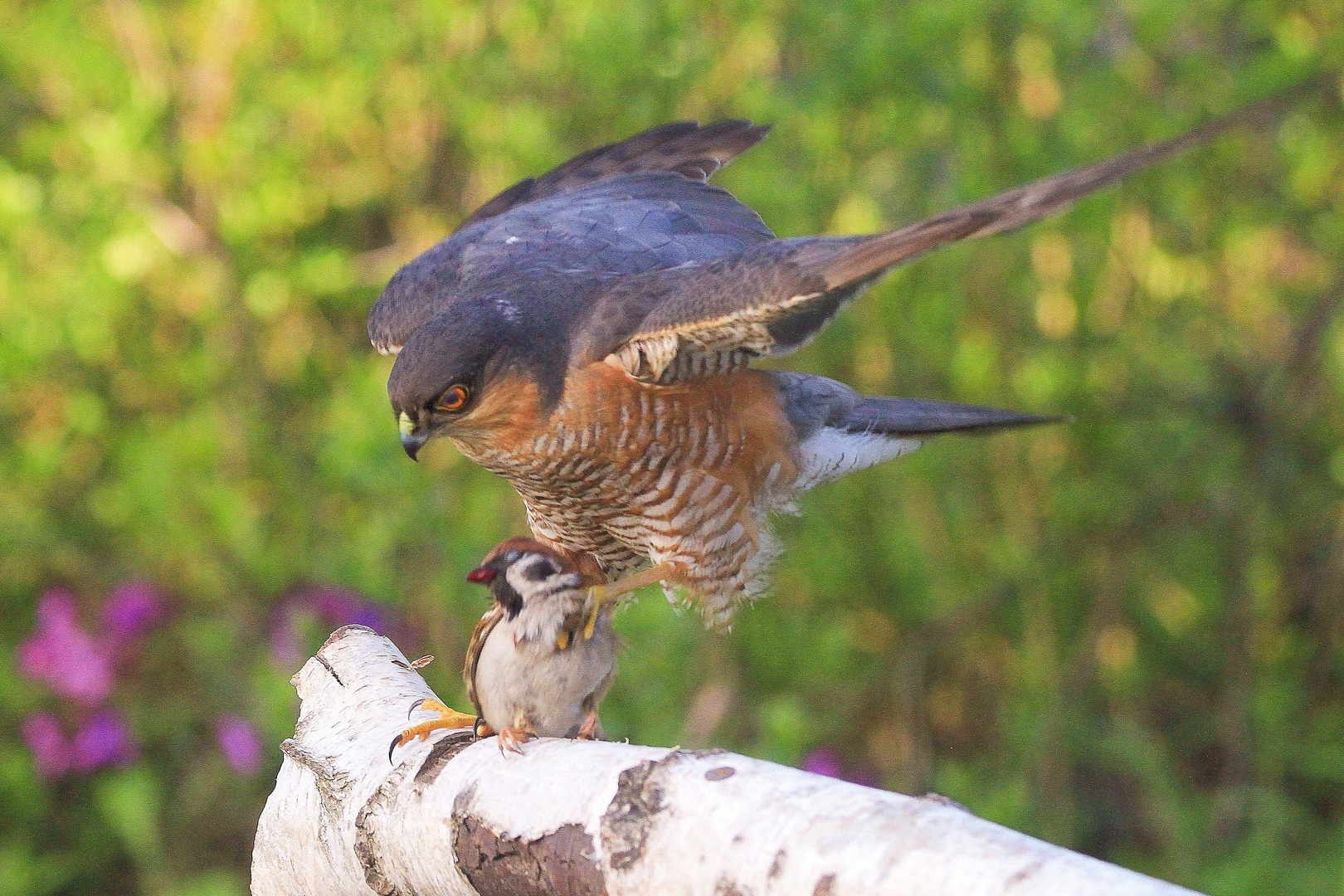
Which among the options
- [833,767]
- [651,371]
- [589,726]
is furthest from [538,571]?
[833,767]

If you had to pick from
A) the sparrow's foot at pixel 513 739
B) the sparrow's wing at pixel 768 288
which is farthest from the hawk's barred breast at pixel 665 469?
the sparrow's foot at pixel 513 739

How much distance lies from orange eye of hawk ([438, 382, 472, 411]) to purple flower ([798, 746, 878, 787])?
1.79 meters

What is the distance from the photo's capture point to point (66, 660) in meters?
4.80

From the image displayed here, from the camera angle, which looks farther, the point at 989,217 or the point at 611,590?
the point at 611,590

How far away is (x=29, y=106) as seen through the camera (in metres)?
6.30

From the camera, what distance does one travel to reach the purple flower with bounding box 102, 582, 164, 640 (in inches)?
194

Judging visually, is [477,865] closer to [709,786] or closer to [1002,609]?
[709,786]

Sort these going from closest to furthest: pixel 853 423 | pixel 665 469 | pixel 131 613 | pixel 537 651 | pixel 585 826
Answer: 1. pixel 585 826
2. pixel 537 651
3. pixel 665 469
4. pixel 853 423
5. pixel 131 613

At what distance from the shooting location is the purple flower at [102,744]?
4.72m

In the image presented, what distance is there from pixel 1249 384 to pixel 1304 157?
817mm

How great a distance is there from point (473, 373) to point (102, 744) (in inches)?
107

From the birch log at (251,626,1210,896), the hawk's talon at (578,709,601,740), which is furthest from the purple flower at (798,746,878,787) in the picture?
the birch log at (251,626,1210,896)

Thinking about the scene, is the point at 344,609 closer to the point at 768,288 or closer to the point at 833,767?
the point at 833,767

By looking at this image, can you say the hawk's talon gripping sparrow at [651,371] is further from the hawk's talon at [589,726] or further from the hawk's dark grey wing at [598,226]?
the hawk's talon at [589,726]
